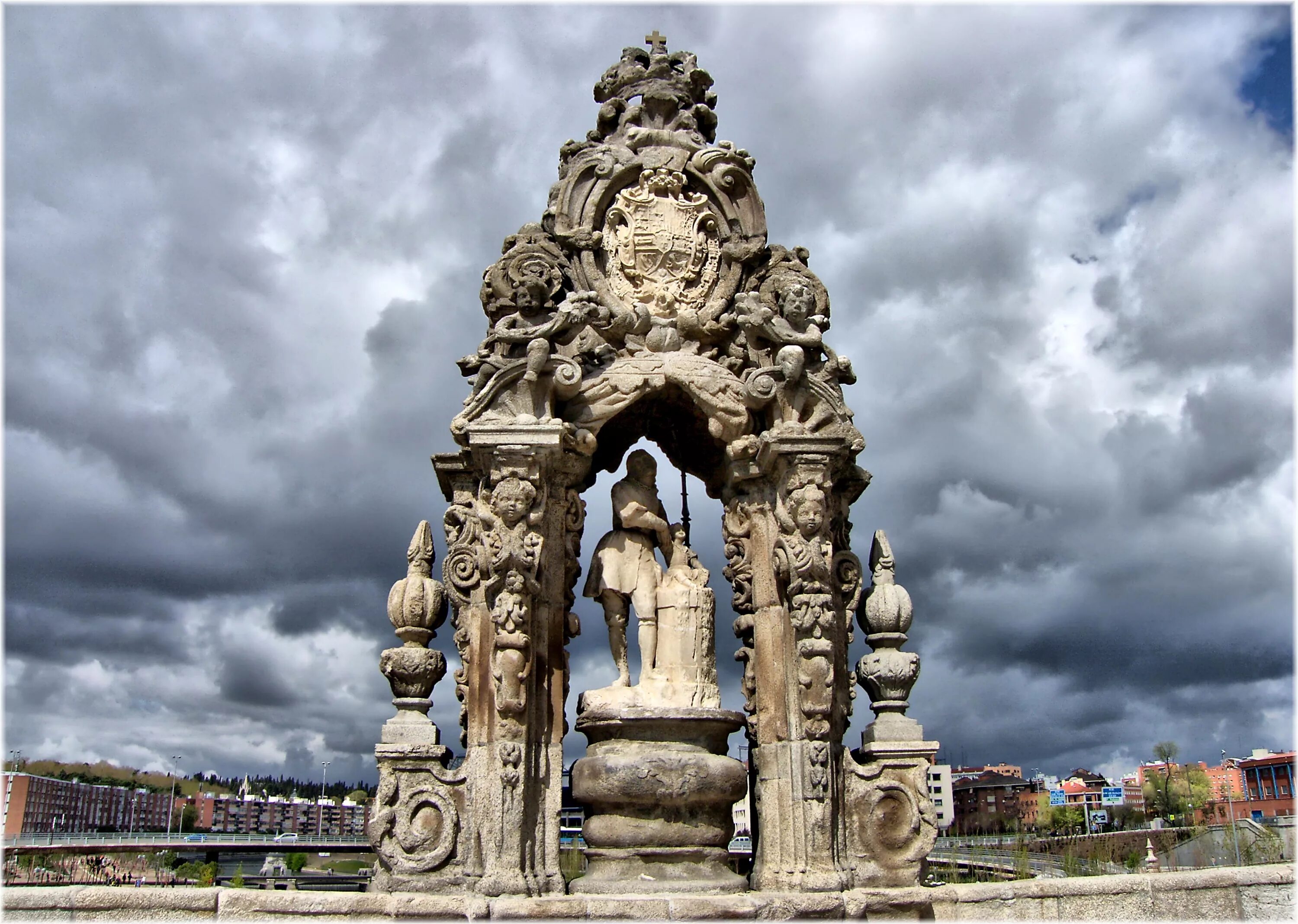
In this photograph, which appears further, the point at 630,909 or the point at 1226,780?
the point at 1226,780

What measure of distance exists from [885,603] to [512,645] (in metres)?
3.48

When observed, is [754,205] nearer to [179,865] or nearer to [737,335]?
[737,335]

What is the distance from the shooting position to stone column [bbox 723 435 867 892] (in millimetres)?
8188

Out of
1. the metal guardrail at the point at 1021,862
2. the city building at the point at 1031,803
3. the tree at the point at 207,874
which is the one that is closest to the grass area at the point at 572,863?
the metal guardrail at the point at 1021,862

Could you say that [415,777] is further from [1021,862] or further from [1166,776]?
[1166,776]

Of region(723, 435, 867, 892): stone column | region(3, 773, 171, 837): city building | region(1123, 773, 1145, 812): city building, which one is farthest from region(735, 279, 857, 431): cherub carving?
region(1123, 773, 1145, 812): city building

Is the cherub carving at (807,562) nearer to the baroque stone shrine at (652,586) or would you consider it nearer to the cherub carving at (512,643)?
the baroque stone shrine at (652,586)

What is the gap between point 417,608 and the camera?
28.8 ft

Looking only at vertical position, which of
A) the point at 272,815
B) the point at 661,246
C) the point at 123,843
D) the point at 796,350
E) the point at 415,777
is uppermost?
the point at 661,246

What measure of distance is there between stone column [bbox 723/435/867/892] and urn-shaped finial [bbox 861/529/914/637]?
17 centimetres

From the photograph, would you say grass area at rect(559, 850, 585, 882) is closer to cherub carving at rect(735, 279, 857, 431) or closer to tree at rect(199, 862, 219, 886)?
tree at rect(199, 862, 219, 886)

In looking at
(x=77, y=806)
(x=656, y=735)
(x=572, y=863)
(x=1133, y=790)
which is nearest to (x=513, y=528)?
(x=656, y=735)

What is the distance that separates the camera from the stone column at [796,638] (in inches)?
322

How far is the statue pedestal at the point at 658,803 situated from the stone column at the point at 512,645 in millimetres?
379
